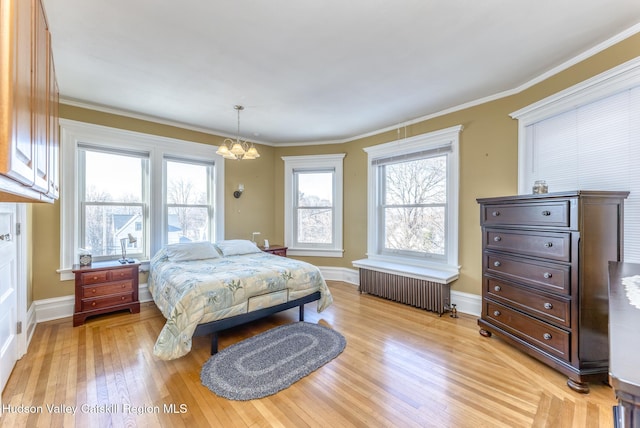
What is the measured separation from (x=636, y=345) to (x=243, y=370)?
226 cm

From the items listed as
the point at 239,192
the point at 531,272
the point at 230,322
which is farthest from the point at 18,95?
the point at 239,192

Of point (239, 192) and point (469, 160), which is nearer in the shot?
point (469, 160)

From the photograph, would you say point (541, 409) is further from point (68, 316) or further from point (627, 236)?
point (68, 316)

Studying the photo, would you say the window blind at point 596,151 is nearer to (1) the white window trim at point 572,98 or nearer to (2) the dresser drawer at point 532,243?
(1) the white window trim at point 572,98

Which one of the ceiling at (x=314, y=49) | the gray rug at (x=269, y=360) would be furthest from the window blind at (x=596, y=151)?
the gray rug at (x=269, y=360)

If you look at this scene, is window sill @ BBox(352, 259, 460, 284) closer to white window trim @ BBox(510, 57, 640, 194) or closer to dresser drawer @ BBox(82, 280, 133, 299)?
white window trim @ BBox(510, 57, 640, 194)

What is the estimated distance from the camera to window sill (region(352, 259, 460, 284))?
3.36m

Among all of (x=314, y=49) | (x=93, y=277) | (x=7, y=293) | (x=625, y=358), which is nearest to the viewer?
(x=625, y=358)

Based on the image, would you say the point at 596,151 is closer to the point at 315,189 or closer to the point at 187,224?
the point at 315,189

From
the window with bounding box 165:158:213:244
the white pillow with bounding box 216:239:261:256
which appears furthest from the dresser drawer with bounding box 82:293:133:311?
the white pillow with bounding box 216:239:261:256

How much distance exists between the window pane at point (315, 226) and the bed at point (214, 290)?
1506mm

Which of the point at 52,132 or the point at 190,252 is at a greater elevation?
the point at 52,132

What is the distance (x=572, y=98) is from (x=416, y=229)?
2238 mm

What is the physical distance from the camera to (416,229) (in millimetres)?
4043
